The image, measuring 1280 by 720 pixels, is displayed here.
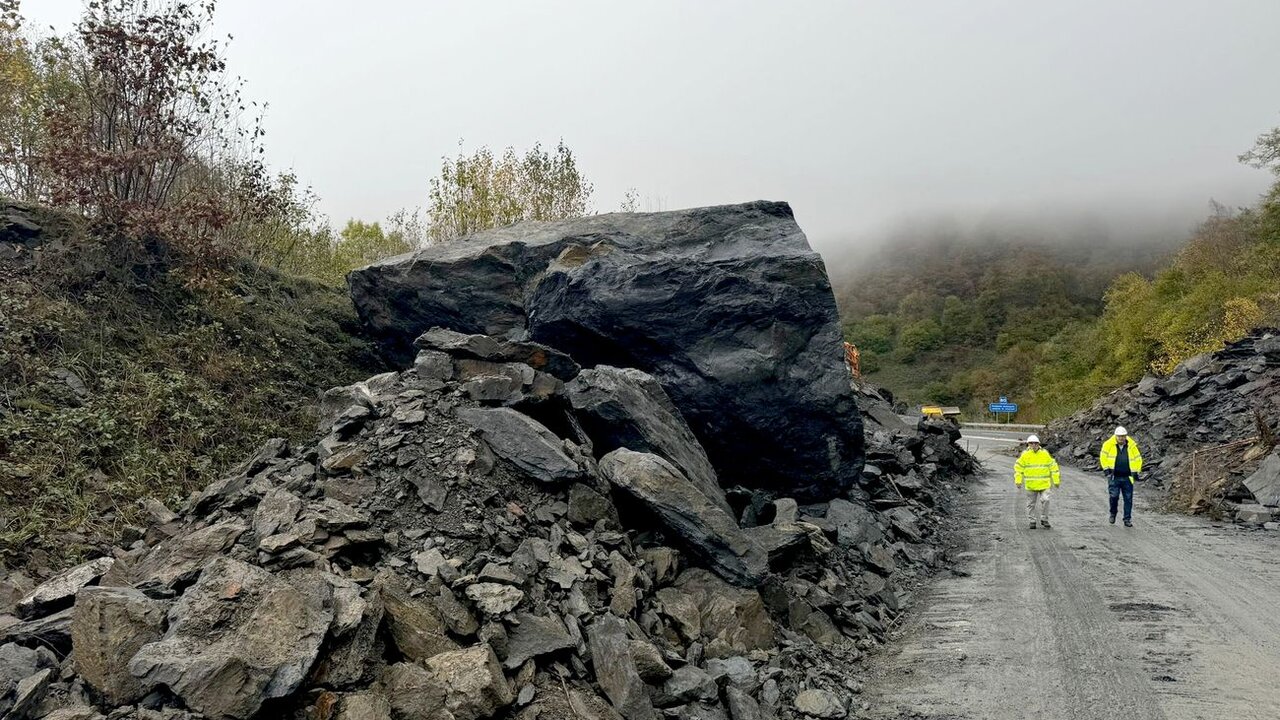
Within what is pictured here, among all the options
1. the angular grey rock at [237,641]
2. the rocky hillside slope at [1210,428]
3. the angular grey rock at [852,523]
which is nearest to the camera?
the angular grey rock at [237,641]

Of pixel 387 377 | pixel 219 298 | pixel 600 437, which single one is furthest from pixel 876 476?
pixel 219 298

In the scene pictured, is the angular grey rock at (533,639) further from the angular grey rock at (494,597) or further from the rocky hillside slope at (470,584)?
the angular grey rock at (494,597)

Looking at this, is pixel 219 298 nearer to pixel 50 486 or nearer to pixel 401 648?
pixel 50 486

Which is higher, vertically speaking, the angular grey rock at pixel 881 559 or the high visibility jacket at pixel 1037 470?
the high visibility jacket at pixel 1037 470

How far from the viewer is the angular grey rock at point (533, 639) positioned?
5068 mm

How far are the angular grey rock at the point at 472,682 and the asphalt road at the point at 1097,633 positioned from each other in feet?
10.7

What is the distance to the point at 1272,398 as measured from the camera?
17.6 metres

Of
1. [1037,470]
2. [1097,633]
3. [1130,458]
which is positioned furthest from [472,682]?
[1130,458]

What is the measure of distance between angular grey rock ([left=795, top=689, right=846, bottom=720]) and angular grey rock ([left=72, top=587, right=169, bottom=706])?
4617mm

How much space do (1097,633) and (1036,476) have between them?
6.25m

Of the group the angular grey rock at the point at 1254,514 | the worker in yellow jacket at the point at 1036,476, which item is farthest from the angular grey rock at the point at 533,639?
the angular grey rock at the point at 1254,514

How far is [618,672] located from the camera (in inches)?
206

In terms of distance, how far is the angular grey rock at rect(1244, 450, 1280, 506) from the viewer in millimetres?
12836

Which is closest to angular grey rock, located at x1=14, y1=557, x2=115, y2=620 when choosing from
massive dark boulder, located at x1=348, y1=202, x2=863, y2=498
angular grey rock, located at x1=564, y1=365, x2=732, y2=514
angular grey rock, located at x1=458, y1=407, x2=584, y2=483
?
angular grey rock, located at x1=458, y1=407, x2=584, y2=483
